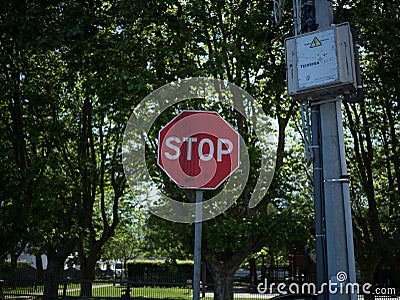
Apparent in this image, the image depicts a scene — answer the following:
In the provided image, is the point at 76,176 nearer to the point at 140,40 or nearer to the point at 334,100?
the point at 140,40

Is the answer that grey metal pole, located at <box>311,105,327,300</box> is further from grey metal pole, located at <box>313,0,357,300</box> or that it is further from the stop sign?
the stop sign

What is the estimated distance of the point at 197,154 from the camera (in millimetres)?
4250

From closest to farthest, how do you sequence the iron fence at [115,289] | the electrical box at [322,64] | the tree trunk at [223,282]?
1. the electrical box at [322,64]
2. the tree trunk at [223,282]
3. the iron fence at [115,289]

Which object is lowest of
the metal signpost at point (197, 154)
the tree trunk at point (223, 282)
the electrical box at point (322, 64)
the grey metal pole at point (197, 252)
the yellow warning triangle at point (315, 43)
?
the tree trunk at point (223, 282)

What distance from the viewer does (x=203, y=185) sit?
4109 mm

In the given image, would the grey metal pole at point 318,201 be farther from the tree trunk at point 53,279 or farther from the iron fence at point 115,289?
the tree trunk at point 53,279

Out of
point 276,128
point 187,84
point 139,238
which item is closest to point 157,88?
point 187,84

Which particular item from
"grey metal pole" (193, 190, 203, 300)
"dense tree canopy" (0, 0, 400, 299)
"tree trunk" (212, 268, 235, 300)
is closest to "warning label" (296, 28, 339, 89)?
"grey metal pole" (193, 190, 203, 300)

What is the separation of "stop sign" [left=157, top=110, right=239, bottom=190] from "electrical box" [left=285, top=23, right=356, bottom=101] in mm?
851

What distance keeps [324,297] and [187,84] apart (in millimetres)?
6041

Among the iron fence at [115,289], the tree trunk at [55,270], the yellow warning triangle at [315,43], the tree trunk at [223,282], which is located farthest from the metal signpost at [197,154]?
the tree trunk at [55,270]

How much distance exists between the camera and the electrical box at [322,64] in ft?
14.6

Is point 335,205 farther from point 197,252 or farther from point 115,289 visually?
point 115,289

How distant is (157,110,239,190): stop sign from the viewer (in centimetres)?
423
